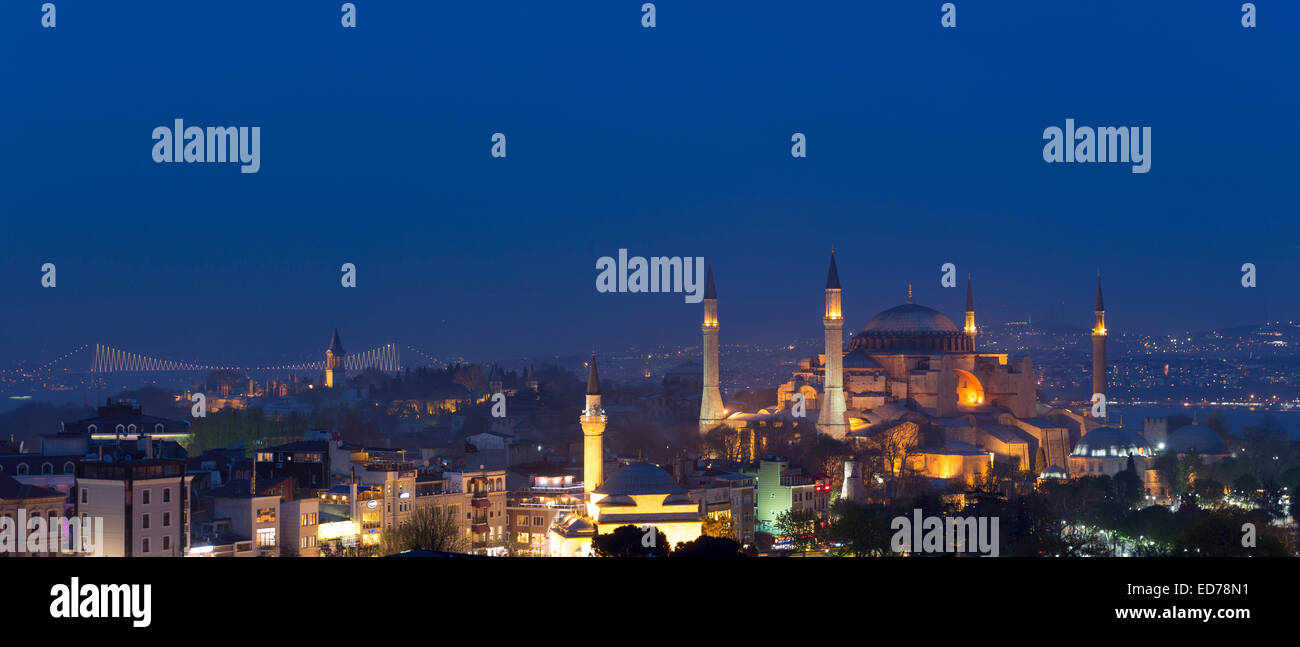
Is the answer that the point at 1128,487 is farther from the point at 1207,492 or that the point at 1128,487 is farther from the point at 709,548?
the point at 709,548

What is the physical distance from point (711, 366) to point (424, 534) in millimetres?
23116

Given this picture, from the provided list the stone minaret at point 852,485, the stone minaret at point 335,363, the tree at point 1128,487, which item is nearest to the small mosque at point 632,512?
the stone minaret at point 852,485

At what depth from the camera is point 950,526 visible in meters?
29.4

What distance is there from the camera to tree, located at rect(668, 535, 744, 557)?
2638cm

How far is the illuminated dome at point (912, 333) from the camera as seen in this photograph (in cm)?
5803

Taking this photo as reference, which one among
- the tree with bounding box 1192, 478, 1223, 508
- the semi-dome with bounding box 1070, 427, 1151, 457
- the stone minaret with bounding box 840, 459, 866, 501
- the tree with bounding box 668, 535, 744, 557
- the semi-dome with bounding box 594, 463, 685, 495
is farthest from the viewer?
the semi-dome with bounding box 1070, 427, 1151, 457

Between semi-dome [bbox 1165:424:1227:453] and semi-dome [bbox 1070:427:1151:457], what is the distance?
4482 mm

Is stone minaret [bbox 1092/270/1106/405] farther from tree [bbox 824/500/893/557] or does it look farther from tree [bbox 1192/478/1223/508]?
tree [bbox 824/500/893/557]

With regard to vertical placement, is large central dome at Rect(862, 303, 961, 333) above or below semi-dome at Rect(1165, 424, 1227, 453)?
above

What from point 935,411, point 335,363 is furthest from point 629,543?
point 335,363

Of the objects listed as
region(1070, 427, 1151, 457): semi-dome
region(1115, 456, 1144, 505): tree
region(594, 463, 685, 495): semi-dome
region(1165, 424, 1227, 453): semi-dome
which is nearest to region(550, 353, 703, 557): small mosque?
region(594, 463, 685, 495): semi-dome
